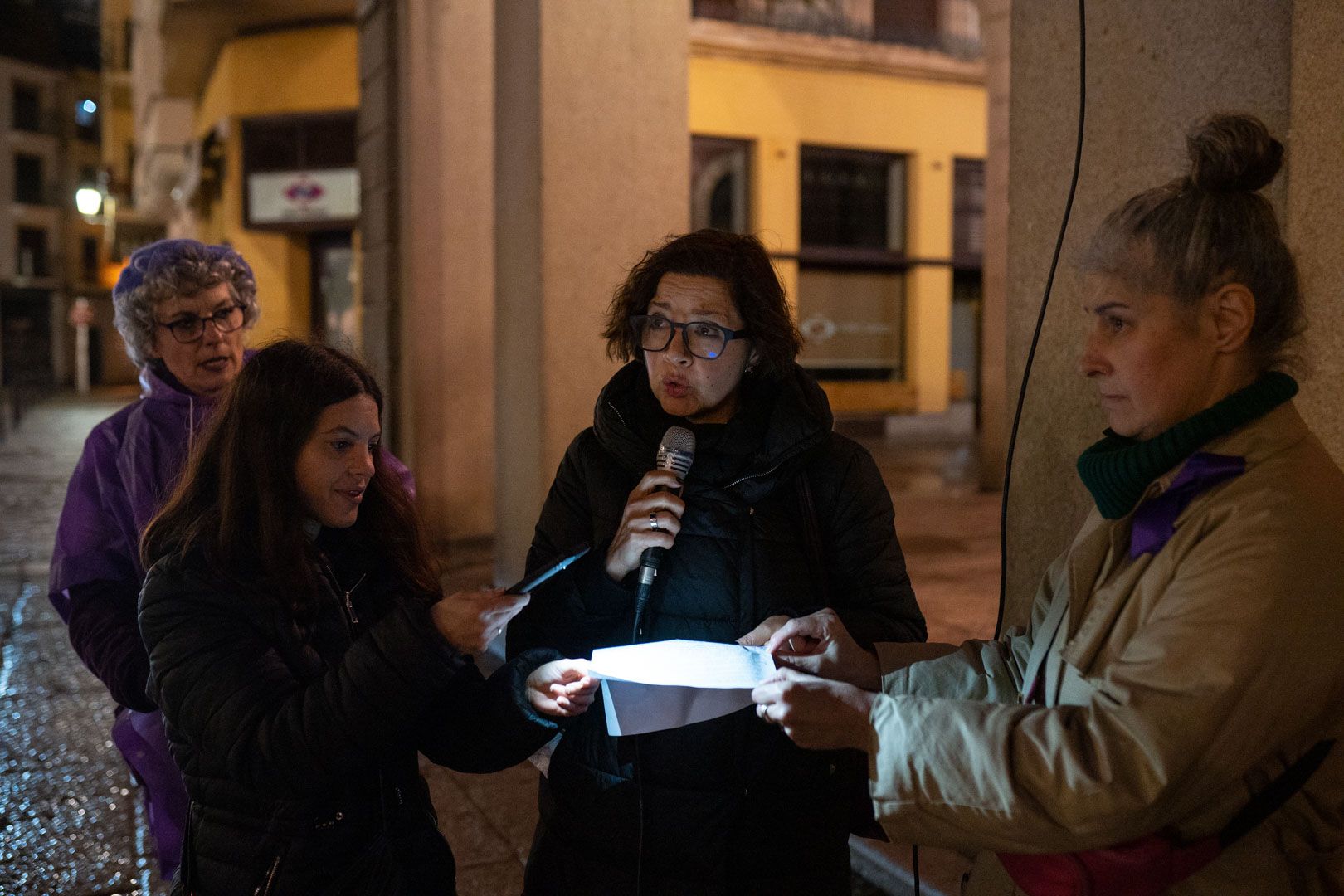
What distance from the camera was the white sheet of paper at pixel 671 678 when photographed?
77.3 inches

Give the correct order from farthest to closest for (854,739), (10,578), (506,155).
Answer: (10,578) → (506,155) → (854,739)

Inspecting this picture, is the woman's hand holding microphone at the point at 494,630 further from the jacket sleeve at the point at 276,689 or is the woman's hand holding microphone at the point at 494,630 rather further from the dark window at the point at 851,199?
the dark window at the point at 851,199

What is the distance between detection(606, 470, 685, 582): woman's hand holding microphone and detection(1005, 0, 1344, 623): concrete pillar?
1.23 metres

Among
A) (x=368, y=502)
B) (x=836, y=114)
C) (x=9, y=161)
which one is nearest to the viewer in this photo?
(x=368, y=502)

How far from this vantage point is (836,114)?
18.4 m

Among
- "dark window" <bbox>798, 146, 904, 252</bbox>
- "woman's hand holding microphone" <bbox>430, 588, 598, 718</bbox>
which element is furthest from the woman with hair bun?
"dark window" <bbox>798, 146, 904, 252</bbox>

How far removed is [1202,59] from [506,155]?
4.59 metres

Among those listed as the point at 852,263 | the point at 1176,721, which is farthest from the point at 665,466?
the point at 852,263

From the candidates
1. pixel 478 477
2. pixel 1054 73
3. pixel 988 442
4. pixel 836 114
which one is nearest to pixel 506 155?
pixel 478 477

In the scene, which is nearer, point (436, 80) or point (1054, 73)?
point (1054, 73)

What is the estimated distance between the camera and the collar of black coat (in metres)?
2.30

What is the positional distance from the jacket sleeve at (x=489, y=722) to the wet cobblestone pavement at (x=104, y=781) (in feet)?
4.99

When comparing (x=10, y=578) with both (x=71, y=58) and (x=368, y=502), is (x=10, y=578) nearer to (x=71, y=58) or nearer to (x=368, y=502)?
(x=368, y=502)

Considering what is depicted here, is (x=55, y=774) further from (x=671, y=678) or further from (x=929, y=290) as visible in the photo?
(x=929, y=290)
